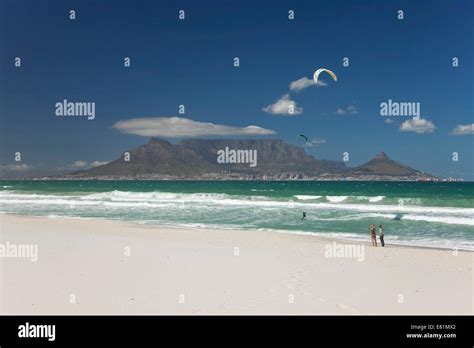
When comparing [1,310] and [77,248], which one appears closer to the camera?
[1,310]

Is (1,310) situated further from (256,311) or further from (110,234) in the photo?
(110,234)

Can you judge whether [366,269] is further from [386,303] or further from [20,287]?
[20,287]
